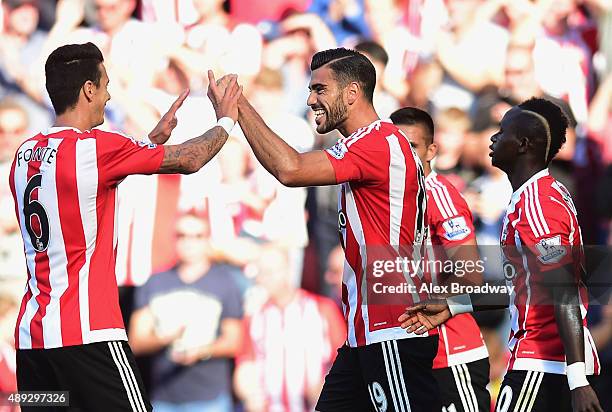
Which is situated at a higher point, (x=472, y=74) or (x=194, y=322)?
(x=472, y=74)

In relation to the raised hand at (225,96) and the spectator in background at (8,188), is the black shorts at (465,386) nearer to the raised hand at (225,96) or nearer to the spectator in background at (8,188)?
the raised hand at (225,96)

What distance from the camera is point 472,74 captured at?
9016 mm

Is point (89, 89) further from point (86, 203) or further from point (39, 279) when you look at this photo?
point (39, 279)

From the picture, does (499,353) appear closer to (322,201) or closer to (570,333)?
(322,201)

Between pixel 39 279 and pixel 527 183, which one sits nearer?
pixel 39 279

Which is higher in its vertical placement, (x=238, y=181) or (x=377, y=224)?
(x=238, y=181)

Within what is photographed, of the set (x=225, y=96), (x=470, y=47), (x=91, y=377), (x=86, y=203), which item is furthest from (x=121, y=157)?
(x=470, y=47)

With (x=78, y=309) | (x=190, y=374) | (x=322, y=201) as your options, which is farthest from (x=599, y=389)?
(x=78, y=309)

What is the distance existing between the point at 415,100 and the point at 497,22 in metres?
Answer: 0.98

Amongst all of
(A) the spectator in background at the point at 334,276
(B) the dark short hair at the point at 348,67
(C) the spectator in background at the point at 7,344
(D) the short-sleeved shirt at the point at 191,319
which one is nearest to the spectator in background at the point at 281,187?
(A) the spectator in background at the point at 334,276

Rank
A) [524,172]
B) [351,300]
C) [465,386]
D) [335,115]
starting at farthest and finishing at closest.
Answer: [465,386], [524,172], [335,115], [351,300]

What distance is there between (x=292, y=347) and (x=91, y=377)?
3911 mm

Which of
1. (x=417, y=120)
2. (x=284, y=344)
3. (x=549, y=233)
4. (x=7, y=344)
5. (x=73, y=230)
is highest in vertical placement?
(x=417, y=120)

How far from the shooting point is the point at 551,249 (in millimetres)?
5195
